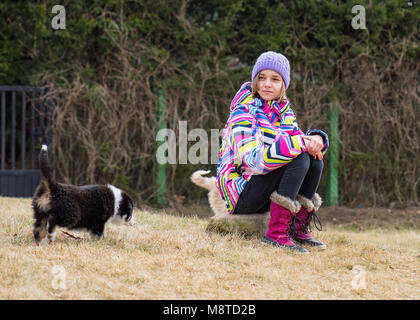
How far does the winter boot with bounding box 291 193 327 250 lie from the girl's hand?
1.25 ft

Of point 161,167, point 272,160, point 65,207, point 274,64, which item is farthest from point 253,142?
point 161,167

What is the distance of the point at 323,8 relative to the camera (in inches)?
297

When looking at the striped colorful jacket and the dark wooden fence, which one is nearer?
the striped colorful jacket

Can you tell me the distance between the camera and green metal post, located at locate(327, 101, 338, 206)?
7594mm

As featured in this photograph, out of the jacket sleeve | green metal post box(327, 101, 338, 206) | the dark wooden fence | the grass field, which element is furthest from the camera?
green metal post box(327, 101, 338, 206)

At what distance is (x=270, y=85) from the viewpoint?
158 inches

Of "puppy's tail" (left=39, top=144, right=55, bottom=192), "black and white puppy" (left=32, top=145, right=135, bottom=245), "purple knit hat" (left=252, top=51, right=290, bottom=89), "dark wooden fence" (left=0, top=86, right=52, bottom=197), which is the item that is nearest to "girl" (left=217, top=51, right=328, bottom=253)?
"purple knit hat" (left=252, top=51, right=290, bottom=89)

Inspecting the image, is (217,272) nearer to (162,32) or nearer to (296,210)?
(296,210)

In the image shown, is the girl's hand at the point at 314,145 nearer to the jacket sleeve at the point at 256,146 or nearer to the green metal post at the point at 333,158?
the jacket sleeve at the point at 256,146

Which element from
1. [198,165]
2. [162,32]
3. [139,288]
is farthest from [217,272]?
[162,32]

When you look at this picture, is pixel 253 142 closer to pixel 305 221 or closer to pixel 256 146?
pixel 256 146

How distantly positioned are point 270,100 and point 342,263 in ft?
4.32

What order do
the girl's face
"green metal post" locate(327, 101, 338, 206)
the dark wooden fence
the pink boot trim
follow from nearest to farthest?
the pink boot trim < the girl's face < the dark wooden fence < "green metal post" locate(327, 101, 338, 206)

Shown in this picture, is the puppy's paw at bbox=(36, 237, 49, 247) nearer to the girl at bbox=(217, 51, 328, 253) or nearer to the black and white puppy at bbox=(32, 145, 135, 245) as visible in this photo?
the black and white puppy at bbox=(32, 145, 135, 245)
